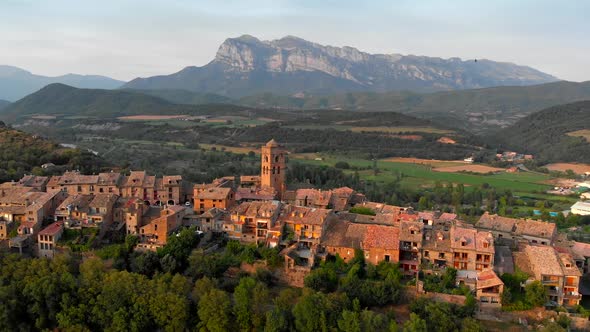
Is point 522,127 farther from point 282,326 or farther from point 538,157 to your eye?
point 282,326

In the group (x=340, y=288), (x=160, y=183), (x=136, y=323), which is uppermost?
(x=160, y=183)

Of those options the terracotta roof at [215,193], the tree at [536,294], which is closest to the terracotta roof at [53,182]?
the terracotta roof at [215,193]

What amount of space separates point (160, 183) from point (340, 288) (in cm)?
2334

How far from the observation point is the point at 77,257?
3834cm

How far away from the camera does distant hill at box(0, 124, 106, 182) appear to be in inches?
2233

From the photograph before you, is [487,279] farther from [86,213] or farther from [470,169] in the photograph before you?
[470,169]

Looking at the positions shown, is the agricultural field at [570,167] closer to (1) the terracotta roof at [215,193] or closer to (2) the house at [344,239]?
(2) the house at [344,239]

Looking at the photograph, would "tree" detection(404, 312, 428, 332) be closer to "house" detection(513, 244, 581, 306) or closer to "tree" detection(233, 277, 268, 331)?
"tree" detection(233, 277, 268, 331)

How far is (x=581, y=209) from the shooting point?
64.5 m

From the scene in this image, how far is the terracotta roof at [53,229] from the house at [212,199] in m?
10.8

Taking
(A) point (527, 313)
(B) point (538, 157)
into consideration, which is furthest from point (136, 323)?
(B) point (538, 157)

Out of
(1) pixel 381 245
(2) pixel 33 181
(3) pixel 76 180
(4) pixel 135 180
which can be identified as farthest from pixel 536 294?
(2) pixel 33 181

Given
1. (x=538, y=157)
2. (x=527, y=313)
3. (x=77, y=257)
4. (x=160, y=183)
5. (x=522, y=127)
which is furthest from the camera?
(x=522, y=127)

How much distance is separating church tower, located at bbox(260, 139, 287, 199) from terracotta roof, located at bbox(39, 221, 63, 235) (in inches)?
776
